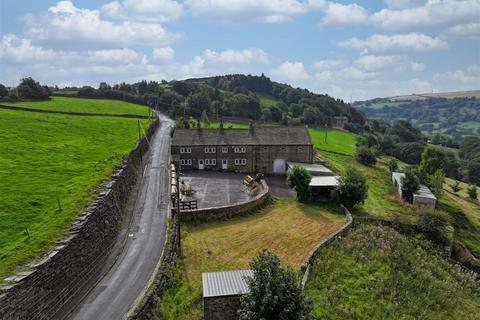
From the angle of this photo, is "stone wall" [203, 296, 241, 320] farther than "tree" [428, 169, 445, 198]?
No

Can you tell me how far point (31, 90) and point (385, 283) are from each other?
99.0 m

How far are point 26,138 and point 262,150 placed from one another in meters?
34.4

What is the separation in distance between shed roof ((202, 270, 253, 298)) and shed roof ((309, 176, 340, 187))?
26.4m

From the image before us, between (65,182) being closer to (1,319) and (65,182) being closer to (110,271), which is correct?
(110,271)

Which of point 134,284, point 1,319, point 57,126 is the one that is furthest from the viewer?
point 57,126

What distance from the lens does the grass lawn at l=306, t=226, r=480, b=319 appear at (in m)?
24.5

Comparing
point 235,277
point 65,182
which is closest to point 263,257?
point 235,277

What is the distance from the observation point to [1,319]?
17.3 meters

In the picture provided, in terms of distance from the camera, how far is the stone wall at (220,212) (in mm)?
34656

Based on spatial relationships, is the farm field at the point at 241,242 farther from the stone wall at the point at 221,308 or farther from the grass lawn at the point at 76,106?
the grass lawn at the point at 76,106

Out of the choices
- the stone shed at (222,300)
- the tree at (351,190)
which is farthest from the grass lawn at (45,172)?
the tree at (351,190)

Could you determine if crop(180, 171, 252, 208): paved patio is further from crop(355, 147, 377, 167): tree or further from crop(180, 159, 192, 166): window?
crop(355, 147, 377, 167): tree

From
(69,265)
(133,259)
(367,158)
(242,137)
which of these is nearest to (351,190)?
(242,137)

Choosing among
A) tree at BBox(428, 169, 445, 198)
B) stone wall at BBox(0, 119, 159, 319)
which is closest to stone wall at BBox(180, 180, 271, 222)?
stone wall at BBox(0, 119, 159, 319)
